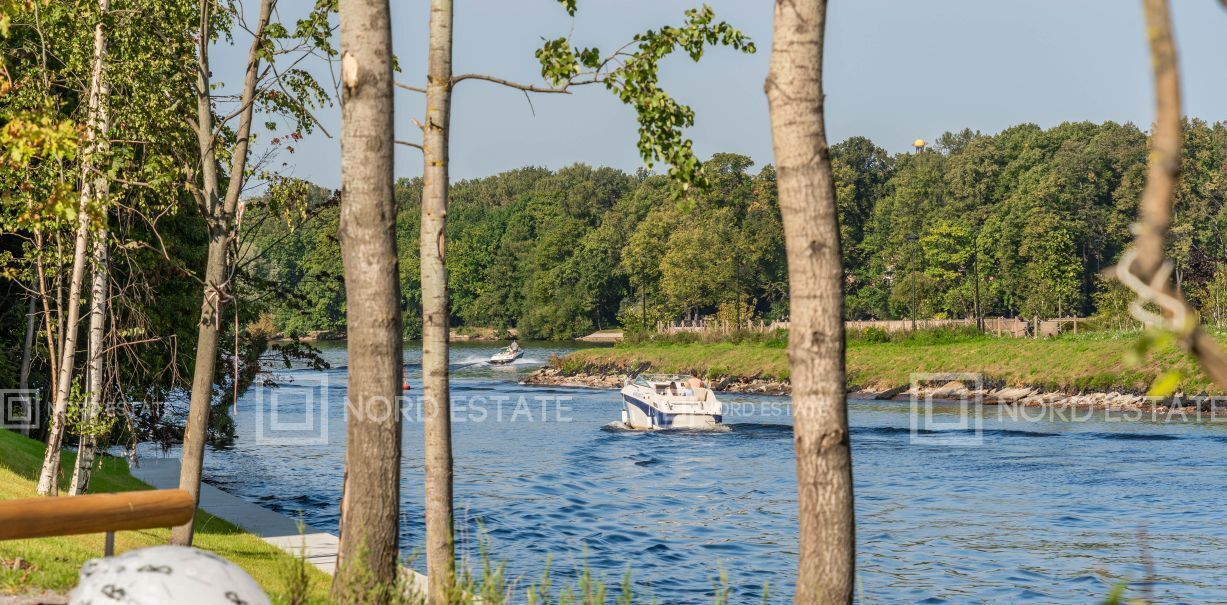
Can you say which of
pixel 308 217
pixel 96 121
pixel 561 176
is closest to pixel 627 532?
pixel 308 217

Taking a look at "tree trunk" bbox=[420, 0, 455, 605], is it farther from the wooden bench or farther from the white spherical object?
the white spherical object

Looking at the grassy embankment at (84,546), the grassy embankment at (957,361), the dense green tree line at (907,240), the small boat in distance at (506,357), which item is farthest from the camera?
the small boat in distance at (506,357)

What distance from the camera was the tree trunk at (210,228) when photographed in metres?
13.2

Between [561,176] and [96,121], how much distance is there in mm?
140937

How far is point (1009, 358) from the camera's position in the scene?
54188mm

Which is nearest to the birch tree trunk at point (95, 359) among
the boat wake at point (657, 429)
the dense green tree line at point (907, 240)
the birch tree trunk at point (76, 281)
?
the birch tree trunk at point (76, 281)

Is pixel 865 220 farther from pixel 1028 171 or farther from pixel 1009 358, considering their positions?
pixel 1009 358

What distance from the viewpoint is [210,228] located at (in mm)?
13438

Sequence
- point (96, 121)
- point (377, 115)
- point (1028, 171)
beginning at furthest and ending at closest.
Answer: point (1028, 171), point (96, 121), point (377, 115)

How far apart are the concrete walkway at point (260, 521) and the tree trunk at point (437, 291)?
4.15m

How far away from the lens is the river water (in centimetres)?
1841
